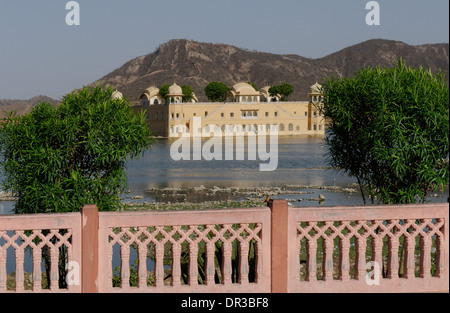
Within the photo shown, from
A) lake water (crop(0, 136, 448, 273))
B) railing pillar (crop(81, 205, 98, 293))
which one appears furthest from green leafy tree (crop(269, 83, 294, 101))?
railing pillar (crop(81, 205, 98, 293))

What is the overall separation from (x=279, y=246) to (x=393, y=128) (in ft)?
10.3

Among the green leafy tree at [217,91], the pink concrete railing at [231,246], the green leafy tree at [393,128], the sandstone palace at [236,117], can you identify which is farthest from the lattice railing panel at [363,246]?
the green leafy tree at [217,91]

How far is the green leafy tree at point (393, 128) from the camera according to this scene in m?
7.00

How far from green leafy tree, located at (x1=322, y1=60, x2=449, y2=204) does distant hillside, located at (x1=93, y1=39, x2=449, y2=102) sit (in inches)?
4960

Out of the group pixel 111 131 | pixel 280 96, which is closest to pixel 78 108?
pixel 111 131

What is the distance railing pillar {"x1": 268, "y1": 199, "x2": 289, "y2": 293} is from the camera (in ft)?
15.4

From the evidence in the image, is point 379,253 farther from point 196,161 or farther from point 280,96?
point 280,96

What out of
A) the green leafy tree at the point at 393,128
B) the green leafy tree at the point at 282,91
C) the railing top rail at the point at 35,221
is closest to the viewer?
the railing top rail at the point at 35,221

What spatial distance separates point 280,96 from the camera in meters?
97.0

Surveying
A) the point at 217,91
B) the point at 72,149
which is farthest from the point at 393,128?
the point at 217,91

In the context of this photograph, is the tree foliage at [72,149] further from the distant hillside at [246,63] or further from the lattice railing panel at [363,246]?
the distant hillside at [246,63]

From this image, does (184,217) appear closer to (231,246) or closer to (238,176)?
(231,246)

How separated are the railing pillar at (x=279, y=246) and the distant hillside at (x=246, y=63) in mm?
129306

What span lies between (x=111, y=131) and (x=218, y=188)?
62.2 feet
